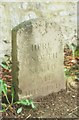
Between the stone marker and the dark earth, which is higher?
the stone marker

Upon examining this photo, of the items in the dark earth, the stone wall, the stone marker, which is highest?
the stone wall

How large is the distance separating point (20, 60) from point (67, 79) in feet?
2.51

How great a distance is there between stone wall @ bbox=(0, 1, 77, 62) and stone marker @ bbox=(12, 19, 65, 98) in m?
1.18

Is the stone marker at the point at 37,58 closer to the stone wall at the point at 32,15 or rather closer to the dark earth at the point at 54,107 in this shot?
the dark earth at the point at 54,107

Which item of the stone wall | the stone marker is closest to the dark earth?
the stone marker

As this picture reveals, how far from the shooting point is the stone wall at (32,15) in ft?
15.8

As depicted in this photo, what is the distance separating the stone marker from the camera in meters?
3.59

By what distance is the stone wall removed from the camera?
15.8 ft

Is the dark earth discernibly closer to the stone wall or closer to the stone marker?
the stone marker

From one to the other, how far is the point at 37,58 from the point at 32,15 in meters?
1.42

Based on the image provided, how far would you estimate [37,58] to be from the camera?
12.2 ft

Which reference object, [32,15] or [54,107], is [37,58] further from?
[32,15]

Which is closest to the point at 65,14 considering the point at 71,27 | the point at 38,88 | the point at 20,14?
the point at 71,27

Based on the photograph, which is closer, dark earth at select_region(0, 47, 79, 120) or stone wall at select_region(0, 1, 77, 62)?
dark earth at select_region(0, 47, 79, 120)
